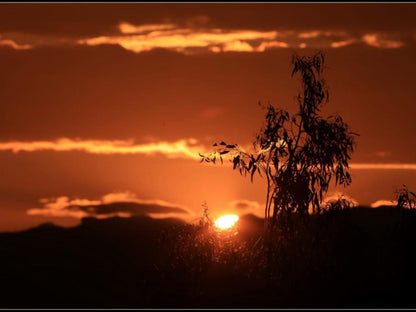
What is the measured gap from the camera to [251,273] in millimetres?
25875

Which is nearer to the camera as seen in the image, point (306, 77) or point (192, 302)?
point (192, 302)

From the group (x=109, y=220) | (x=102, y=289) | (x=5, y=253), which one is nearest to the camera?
(x=102, y=289)

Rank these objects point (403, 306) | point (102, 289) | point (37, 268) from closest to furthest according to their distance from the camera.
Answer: point (403, 306)
point (102, 289)
point (37, 268)

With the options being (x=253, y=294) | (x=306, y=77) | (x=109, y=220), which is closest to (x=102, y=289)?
(x=253, y=294)

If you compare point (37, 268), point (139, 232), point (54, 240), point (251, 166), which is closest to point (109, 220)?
point (54, 240)

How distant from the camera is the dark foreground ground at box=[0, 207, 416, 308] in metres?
25.0

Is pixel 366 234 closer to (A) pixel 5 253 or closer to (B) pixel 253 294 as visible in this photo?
(B) pixel 253 294

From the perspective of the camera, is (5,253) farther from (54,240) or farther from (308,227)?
(308,227)

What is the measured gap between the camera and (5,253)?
110 ft

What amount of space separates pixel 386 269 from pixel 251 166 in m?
5.10

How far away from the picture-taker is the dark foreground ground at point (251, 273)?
25.0 metres

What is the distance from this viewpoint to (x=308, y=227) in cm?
2644

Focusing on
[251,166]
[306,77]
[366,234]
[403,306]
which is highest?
[306,77]

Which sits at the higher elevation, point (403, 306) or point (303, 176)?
point (303, 176)
